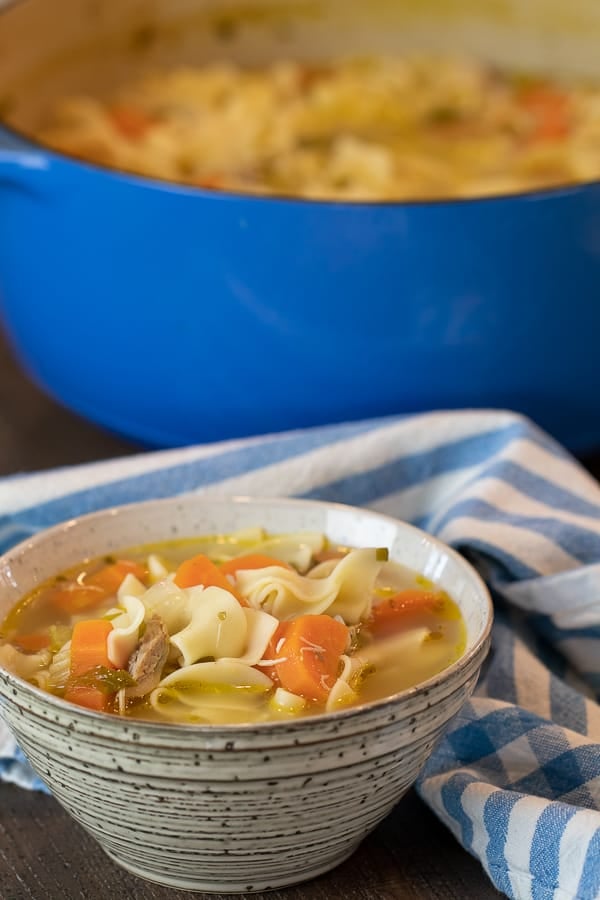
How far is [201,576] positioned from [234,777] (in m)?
0.18

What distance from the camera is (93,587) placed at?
884 mm

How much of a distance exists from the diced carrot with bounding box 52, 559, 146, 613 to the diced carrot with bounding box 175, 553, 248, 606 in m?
0.07

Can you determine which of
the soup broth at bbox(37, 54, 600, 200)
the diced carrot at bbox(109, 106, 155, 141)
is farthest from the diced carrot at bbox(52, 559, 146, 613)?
the diced carrot at bbox(109, 106, 155, 141)

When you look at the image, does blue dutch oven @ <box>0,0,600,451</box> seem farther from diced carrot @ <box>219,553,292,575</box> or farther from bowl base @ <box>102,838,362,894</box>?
bowl base @ <box>102,838,362,894</box>

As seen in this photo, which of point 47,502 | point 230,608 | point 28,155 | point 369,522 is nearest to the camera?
point 230,608

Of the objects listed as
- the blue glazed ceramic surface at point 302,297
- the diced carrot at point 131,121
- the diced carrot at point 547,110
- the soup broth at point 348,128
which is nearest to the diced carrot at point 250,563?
the blue glazed ceramic surface at point 302,297

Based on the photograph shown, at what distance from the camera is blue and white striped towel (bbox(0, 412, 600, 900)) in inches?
31.7

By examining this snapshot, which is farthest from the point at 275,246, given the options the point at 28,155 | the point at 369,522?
the point at 369,522

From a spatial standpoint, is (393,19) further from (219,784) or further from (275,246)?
(219,784)

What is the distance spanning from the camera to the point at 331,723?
67cm

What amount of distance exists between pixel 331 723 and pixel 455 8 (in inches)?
63.1

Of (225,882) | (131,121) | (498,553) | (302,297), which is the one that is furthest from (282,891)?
(131,121)

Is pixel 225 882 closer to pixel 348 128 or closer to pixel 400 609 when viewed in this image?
pixel 400 609

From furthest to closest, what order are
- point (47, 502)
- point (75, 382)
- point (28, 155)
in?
point (75, 382) < point (28, 155) < point (47, 502)
